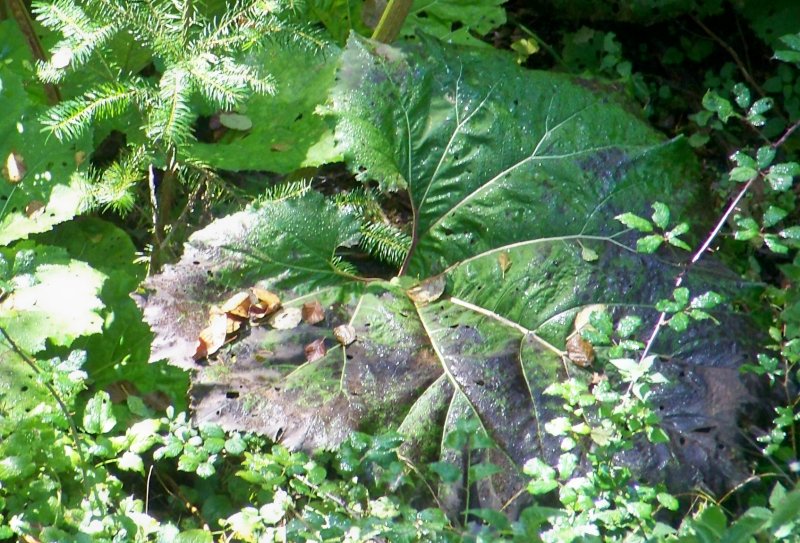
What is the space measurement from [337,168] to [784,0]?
2.00 m

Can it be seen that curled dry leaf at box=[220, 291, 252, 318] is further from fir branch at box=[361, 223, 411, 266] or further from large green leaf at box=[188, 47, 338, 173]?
large green leaf at box=[188, 47, 338, 173]

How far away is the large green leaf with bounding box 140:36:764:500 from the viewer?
2.27 m

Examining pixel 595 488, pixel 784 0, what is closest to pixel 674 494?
pixel 595 488

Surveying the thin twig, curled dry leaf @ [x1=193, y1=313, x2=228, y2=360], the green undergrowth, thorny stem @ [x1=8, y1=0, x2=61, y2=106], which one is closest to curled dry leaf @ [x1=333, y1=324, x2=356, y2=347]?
the green undergrowth

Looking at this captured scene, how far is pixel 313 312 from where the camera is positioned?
2.44m

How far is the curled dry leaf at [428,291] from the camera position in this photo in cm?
258

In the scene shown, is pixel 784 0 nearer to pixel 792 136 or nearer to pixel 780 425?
pixel 792 136

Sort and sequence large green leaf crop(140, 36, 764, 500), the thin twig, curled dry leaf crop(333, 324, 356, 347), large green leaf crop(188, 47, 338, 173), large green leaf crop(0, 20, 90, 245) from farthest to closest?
the thin twig < large green leaf crop(188, 47, 338, 173) < large green leaf crop(0, 20, 90, 245) < curled dry leaf crop(333, 324, 356, 347) < large green leaf crop(140, 36, 764, 500)

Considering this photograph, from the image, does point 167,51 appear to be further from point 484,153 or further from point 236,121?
point 484,153

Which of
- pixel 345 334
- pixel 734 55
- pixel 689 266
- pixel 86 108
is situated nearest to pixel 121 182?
pixel 86 108

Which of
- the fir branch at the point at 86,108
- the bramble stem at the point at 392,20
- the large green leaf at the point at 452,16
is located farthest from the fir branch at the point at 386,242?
the large green leaf at the point at 452,16

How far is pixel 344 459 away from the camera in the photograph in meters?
1.99

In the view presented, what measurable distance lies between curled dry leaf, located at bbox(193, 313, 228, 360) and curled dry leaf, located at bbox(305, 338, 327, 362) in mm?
230

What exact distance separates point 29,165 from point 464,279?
1.47 m
